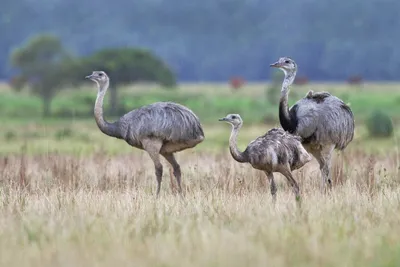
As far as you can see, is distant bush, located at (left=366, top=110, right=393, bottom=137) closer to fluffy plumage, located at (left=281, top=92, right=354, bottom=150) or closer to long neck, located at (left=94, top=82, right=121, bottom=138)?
fluffy plumage, located at (left=281, top=92, right=354, bottom=150)

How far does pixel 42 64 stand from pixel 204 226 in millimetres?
57239

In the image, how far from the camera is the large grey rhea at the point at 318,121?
36.5 ft

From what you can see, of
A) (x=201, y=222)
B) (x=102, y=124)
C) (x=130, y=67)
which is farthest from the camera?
(x=130, y=67)

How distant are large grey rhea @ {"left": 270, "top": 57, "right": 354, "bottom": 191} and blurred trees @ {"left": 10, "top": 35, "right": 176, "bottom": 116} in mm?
43567

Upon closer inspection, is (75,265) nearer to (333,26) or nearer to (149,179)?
(149,179)

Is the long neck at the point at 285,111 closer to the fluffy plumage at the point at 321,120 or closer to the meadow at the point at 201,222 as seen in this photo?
the fluffy plumage at the point at 321,120

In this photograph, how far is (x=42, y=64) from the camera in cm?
6394

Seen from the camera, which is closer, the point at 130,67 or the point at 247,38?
the point at 130,67

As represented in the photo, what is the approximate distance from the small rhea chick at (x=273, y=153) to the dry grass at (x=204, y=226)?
0.32m

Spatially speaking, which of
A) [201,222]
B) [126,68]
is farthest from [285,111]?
[126,68]

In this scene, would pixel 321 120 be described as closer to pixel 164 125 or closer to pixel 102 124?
pixel 164 125

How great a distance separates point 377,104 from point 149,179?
158 ft

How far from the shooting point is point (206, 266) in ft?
21.2

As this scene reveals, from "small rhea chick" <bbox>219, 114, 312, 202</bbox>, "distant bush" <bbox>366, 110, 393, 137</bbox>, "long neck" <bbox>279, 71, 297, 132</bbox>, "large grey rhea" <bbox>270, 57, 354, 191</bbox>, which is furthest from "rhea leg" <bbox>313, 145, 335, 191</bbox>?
"distant bush" <bbox>366, 110, 393, 137</bbox>
